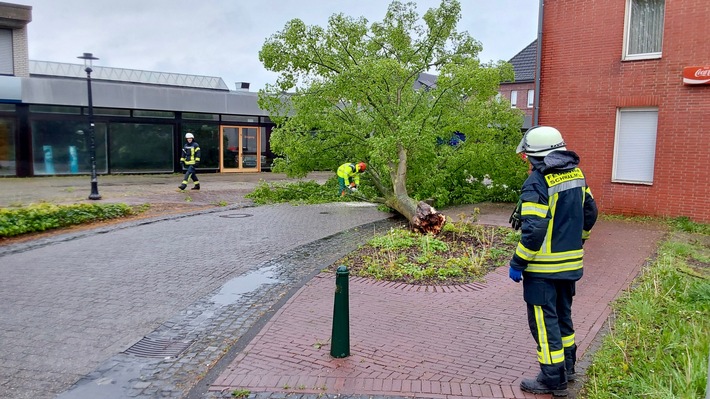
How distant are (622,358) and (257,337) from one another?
332 centimetres

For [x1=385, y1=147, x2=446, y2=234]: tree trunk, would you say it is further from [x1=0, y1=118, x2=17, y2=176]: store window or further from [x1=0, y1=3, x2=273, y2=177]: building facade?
[x1=0, y1=118, x2=17, y2=176]: store window

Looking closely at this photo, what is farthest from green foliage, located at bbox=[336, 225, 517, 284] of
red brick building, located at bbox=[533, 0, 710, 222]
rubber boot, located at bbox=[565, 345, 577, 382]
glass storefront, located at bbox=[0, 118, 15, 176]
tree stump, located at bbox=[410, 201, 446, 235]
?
glass storefront, located at bbox=[0, 118, 15, 176]

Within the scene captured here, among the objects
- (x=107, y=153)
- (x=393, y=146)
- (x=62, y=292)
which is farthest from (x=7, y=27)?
(x=62, y=292)

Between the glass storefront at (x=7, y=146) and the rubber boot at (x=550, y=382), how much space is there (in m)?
22.8

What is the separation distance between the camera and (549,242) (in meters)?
4.23

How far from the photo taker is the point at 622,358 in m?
4.88

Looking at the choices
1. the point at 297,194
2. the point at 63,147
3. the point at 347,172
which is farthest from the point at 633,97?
the point at 63,147

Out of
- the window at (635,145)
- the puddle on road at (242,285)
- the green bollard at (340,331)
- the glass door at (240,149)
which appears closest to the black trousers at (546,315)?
the green bollard at (340,331)

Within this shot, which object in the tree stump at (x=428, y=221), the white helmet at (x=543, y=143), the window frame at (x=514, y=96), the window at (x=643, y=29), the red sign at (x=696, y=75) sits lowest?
the tree stump at (x=428, y=221)

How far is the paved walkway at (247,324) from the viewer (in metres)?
4.65

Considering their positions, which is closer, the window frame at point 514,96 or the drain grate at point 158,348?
the drain grate at point 158,348

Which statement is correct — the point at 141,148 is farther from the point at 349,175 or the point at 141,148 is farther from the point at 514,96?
the point at 514,96

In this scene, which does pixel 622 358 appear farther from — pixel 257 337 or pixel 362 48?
pixel 362 48

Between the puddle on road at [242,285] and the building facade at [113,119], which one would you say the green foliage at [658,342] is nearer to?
the puddle on road at [242,285]
